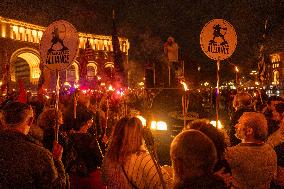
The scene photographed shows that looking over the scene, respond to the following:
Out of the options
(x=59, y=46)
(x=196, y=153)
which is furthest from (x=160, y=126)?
(x=196, y=153)

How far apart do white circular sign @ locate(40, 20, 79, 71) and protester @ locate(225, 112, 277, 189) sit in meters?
2.90

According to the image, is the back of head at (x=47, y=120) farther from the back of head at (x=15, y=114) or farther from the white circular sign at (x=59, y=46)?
the back of head at (x=15, y=114)

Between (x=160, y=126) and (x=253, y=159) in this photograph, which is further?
(x=160, y=126)

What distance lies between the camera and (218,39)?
659 cm

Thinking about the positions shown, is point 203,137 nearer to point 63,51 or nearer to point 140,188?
point 140,188

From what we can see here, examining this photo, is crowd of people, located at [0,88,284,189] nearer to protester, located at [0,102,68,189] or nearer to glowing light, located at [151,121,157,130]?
protester, located at [0,102,68,189]

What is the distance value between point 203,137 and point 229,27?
14.5 ft

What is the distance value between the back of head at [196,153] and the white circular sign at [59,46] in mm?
3294

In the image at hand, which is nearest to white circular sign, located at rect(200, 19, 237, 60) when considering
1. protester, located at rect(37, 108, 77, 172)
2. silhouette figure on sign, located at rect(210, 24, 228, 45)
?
silhouette figure on sign, located at rect(210, 24, 228, 45)

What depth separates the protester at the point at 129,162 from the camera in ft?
11.8

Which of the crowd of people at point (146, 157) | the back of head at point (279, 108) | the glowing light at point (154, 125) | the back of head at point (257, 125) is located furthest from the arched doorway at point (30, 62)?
the back of head at point (257, 125)

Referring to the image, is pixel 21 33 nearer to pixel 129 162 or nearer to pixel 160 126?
pixel 160 126

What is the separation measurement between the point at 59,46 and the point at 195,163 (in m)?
3.70

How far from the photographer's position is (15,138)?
127 inches
